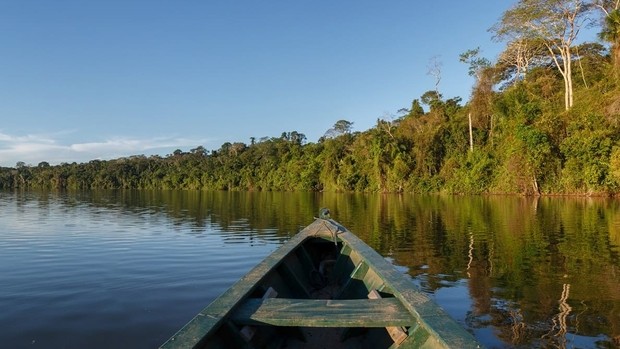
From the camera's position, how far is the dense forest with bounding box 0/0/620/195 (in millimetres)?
32625

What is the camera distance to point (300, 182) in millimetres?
74375

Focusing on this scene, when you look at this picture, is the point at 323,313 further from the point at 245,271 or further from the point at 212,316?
the point at 245,271

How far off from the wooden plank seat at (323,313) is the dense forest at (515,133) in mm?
31668

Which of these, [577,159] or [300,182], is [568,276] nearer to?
[577,159]

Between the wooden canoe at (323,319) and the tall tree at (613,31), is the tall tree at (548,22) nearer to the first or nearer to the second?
the tall tree at (613,31)

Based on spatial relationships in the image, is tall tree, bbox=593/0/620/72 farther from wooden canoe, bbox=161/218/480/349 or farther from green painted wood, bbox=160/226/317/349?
green painted wood, bbox=160/226/317/349

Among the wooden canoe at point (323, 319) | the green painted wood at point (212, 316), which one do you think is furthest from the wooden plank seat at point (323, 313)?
the green painted wood at point (212, 316)

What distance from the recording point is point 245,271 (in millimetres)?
9359

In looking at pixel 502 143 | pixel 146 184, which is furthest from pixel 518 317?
pixel 146 184

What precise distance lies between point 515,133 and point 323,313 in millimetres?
38382

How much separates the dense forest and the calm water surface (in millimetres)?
18531

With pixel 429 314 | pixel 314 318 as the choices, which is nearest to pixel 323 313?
pixel 314 318

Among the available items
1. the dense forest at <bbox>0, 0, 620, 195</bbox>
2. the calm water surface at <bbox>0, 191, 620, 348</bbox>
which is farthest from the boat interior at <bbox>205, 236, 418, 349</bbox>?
the dense forest at <bbox>0, 0, 620, 195</bbox>

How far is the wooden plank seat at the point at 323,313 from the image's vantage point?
3107 millimetres
